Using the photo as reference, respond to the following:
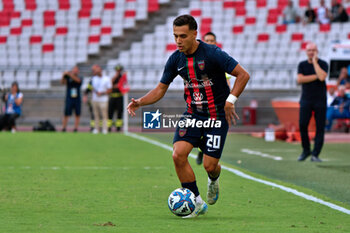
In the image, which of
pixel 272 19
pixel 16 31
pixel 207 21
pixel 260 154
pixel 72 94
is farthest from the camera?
pixel 16 31

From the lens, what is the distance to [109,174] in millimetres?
11461

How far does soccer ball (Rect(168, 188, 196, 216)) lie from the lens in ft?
23.2

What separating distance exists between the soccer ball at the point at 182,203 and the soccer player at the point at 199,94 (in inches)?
4.4

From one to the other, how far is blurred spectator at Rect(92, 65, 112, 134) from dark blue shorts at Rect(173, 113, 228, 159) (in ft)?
55.4

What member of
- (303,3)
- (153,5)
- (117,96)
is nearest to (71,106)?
(117,96)

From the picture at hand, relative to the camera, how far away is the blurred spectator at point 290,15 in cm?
3051

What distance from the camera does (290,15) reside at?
3072cm

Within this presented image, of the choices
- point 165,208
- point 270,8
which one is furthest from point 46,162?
point 270,8

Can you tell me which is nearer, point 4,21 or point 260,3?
point 260,3

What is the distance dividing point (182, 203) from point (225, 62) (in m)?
1.41

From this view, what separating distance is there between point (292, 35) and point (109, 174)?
64.8 ft

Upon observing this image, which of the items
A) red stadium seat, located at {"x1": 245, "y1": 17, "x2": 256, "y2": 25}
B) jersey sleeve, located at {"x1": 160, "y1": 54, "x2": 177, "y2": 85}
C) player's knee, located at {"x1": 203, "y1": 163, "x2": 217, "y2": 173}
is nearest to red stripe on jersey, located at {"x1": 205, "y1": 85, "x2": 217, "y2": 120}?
jersey sleeve, located at {"x1": 160, "y1": 54, "x2": 177, "y2": 85}

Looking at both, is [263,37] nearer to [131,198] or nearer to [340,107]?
[340,107]

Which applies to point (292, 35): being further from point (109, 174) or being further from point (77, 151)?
point (109, 174)
